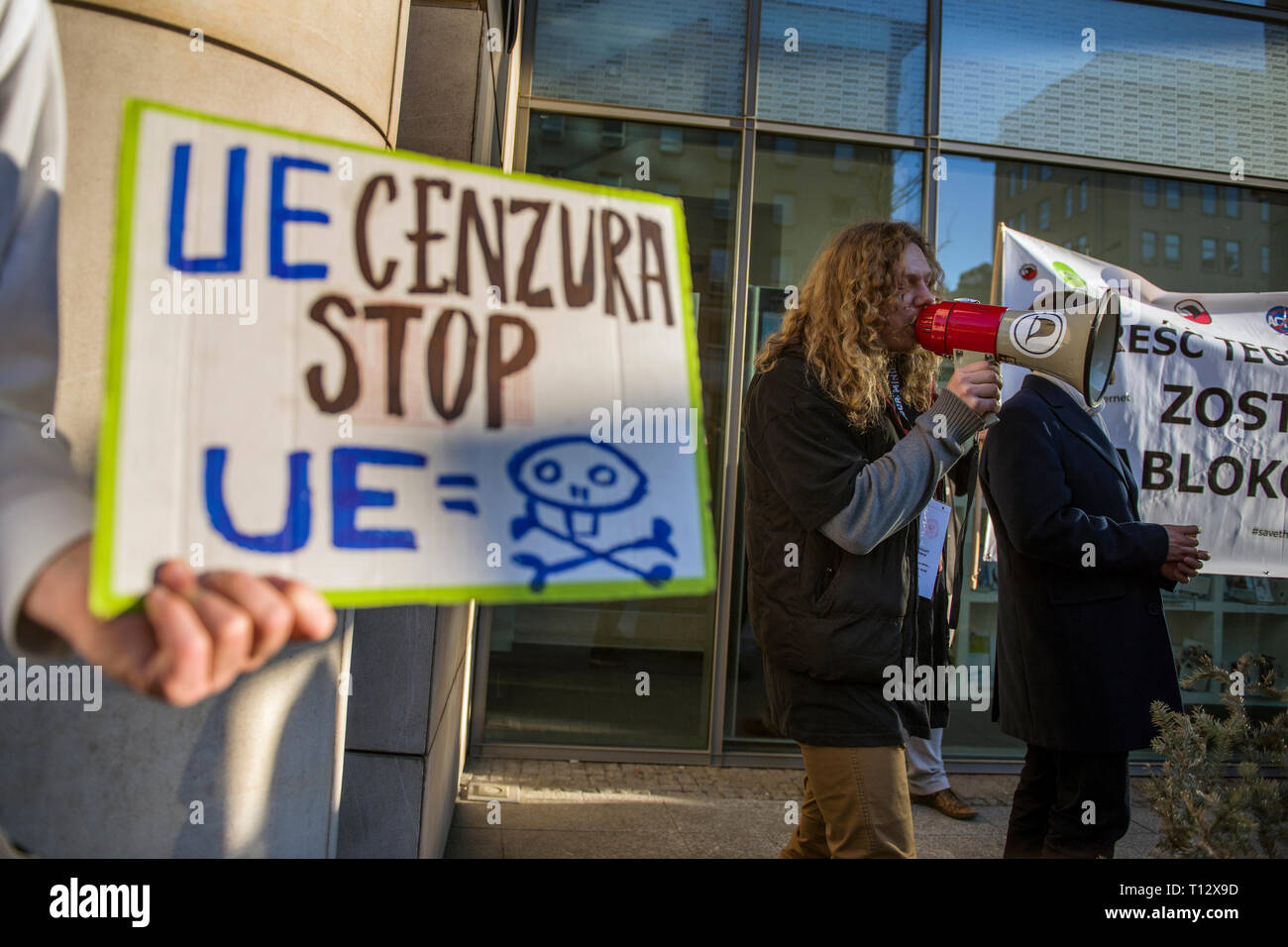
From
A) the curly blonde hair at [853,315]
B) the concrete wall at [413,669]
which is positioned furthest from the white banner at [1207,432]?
the concrete wall at [413,669]

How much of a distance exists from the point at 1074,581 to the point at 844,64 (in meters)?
3.63

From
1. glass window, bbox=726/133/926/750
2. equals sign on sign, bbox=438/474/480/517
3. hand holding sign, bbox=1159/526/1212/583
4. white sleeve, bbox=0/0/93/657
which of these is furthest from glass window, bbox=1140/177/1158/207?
white sleeve, bbox=0/0/93/657

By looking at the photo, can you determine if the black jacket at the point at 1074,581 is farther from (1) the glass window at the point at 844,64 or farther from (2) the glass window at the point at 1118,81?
(2) the glass window at the point at 1118,81

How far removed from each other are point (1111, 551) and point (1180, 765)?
→ 777mm

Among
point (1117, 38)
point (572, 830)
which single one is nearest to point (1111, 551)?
point (572, 830)

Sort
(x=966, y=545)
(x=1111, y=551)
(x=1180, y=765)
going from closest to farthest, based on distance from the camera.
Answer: (x=1180, y=765)
(x=1111, y=551)
(x=966, y=545)

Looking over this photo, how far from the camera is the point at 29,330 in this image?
1.25m

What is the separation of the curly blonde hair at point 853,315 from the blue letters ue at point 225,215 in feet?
4.46

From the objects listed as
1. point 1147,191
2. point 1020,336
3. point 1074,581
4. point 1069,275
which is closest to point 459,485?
point 1020,336

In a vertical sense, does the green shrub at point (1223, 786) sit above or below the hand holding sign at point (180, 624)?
below

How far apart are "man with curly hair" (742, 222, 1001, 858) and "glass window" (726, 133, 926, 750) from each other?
2.84 m

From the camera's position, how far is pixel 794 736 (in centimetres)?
227

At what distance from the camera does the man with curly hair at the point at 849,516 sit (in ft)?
7.23

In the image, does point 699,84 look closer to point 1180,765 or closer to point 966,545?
point 966,545
